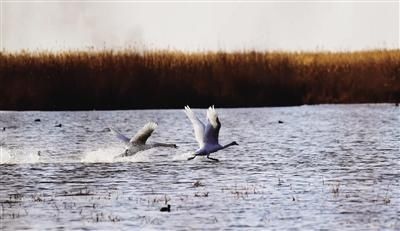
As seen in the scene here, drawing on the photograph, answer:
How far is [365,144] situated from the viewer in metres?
22.7

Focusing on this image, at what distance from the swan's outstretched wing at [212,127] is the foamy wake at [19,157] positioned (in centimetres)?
294

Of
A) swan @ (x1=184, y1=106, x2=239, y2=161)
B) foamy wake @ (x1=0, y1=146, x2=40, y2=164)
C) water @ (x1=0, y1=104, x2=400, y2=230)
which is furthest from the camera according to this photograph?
foamy wake @ (x1=0, y1=146, x2=40, y2=164)

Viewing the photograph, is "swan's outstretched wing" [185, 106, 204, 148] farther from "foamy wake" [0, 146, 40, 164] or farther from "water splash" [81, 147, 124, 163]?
"foamy wake" [0, 146, 40, 164]

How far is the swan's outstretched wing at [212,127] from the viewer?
17.2 metres

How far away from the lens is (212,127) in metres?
17.7

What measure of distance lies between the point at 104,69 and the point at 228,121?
4854 millimetres

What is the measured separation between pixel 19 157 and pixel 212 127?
→ 149 inches

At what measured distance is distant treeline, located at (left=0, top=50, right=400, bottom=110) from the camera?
32938 millimetres

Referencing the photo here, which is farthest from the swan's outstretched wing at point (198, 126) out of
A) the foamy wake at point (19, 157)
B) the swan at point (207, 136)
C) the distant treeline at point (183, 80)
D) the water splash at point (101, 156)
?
the distant treeline at point (183, 80)

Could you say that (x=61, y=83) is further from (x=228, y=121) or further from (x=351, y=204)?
(x=351, y=204)

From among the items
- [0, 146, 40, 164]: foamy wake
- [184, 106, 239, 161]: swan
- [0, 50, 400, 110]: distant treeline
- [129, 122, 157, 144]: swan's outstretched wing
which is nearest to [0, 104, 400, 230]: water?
[0, 146, 40, 164]: foamy wake

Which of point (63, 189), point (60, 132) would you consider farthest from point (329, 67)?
point (63, 189)

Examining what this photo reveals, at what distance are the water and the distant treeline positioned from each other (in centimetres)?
439

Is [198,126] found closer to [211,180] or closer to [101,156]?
[211,180]
